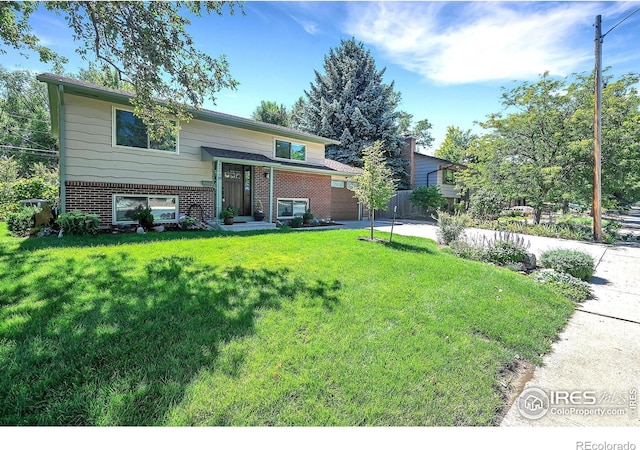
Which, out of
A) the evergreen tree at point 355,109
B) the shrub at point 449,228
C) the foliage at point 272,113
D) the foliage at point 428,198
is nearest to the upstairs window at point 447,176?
the evergreen tree at point 355,109

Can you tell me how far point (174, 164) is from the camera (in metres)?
10.1

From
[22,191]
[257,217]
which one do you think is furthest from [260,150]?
[22,191]

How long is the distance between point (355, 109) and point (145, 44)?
17.5 meters

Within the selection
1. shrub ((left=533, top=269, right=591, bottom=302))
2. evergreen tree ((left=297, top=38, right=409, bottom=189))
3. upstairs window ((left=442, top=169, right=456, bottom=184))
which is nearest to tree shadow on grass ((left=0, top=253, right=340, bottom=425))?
shrub ((left=533, top=269, right=591, bottom=302))

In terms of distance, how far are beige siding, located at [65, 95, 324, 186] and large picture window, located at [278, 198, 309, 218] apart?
9.76 ft

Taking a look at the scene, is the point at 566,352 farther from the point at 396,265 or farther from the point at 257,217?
the point at 257,217

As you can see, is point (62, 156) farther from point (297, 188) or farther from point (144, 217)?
point (297, 188)

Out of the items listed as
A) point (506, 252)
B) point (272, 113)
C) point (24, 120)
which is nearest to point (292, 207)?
point (506, 252)

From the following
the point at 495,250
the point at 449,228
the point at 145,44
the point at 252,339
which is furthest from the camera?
the point at 449,228

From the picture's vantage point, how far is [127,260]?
197 inches

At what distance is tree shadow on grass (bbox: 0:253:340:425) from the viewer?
196 centimetres

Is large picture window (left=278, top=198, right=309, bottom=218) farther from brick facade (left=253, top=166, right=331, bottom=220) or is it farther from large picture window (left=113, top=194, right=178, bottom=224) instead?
large picture window (left=113, top=194, right=178, bottom=224)

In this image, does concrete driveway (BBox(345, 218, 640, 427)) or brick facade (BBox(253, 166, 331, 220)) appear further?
brick facade (BBox(253, 166, 331, 220))

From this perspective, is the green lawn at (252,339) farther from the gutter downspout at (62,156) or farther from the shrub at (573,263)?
the gutter downspout at (62,156)
